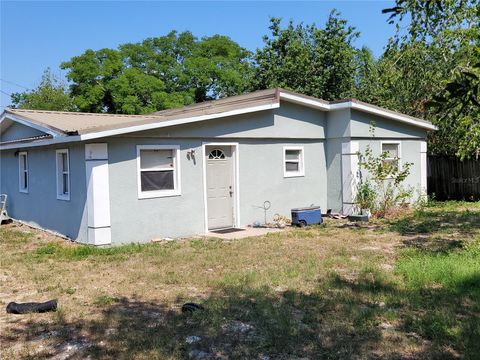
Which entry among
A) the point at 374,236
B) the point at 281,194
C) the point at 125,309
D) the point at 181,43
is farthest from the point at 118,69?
the point at 125,309

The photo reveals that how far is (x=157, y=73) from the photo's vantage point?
39844mm

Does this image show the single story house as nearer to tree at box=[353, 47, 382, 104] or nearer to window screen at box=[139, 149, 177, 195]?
window screen at box=[139, 149, 177, 195]

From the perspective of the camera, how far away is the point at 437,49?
49.9 feet

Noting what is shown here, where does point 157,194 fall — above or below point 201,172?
below

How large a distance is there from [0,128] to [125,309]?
1249cm

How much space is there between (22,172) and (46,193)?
251 cm

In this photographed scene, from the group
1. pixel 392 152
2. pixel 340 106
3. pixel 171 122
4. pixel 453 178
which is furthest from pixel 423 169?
pixel 171 122

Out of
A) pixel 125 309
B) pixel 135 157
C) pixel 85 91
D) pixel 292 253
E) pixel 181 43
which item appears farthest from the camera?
pixel 181 43

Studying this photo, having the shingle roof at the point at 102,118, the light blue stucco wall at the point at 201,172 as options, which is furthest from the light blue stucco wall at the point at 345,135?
the shingle roof at the point at 102,118

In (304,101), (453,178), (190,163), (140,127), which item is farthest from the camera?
(453,178)

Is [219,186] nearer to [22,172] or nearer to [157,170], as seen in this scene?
[157,170]

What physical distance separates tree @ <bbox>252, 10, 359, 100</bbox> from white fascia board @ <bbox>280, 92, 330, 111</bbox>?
35.3ft

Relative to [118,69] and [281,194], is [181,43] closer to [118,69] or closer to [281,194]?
[118,69]

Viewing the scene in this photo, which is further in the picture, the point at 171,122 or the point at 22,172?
the point at 22,172
